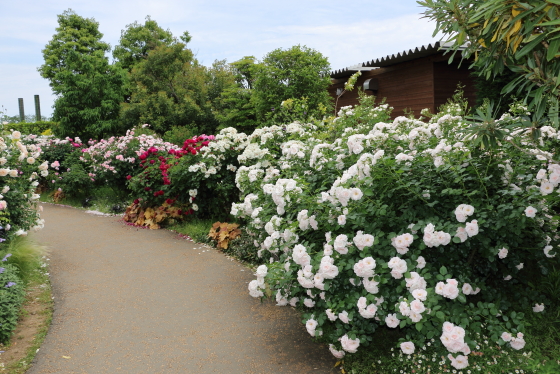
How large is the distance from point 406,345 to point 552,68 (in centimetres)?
175

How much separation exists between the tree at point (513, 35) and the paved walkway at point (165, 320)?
2.14 metres

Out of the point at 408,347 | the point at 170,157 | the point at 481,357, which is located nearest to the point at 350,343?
the point at 408,347

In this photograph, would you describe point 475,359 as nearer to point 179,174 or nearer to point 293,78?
point 179,174

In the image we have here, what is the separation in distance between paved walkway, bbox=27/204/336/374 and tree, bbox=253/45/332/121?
9325mm

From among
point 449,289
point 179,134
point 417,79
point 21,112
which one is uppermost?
point 21,112

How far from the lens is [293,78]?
14.8 meters

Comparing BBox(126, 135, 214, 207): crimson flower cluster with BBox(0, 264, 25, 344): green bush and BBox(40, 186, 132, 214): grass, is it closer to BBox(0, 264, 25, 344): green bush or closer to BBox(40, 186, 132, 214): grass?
BBox(40, 186, 132, 214): grass

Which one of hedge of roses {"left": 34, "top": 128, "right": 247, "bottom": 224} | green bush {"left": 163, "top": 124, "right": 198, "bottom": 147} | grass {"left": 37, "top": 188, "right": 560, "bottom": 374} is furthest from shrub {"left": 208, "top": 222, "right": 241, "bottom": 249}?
green bush {"left": 163, "top": 124, "right": 198, "bottom": 147}

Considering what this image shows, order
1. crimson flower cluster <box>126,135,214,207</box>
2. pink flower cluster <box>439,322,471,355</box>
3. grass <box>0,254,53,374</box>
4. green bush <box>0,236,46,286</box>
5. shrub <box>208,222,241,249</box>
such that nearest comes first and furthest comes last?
pink flower cluster <box>439,322,471,355</box>
grass <box>0,254,53,374</box>
green bush <box>0,236,46,286</box>
shrub <box>208,222,241,249</box>
crimson flower cluster <box>126,135,214,207</box>

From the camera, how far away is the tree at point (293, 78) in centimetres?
1452

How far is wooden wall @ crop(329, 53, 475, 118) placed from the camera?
1181 cm

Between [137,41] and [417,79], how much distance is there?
1563cm

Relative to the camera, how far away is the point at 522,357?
10.0ft

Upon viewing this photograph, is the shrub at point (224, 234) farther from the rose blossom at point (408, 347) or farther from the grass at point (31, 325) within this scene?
the rose blossom at point (408, 347)
